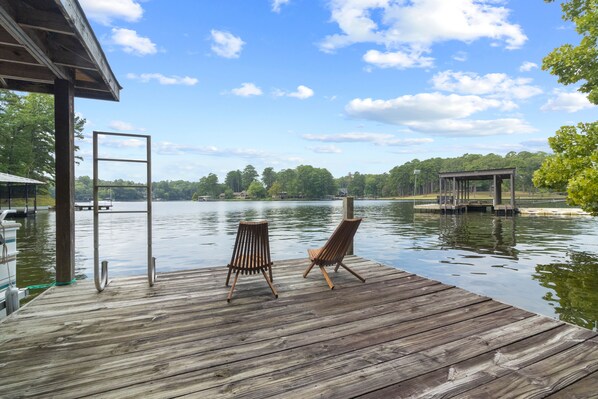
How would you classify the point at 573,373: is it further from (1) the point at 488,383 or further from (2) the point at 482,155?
(2) the point at 482,155

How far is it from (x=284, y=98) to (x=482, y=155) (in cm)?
8054

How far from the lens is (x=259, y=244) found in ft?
12.6

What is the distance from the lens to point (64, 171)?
4.00 m

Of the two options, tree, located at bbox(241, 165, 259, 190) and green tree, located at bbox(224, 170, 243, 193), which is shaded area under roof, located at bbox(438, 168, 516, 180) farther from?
green tree, located at bbox(224, 170, 243, 193)

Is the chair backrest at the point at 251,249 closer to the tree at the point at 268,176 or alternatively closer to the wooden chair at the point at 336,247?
the wooden chair at the point at 336,247

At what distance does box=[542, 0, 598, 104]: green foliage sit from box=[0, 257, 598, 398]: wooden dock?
9.70 metres

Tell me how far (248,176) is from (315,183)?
32.2 metres

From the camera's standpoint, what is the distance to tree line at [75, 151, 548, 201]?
96438 mm

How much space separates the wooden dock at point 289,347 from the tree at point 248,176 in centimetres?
12639

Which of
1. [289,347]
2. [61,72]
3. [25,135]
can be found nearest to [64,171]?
[61,72]

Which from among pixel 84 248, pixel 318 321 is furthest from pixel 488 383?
pixel 84 248

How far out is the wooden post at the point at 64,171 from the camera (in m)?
3.98

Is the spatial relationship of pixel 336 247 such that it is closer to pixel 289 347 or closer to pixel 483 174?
pixel 289 347

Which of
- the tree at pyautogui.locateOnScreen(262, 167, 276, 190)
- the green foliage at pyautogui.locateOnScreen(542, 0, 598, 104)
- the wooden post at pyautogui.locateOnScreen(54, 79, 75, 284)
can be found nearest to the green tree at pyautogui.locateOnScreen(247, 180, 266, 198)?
the tree at pyautogui.locateOnScreen(262, 167, 276, 190)
